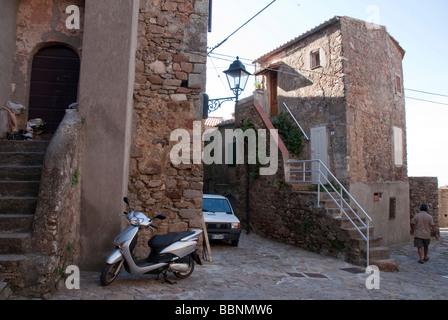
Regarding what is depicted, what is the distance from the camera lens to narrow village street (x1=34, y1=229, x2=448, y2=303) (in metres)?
4.12

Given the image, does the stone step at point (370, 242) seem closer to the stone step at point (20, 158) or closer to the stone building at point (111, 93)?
the stone building at point (111, 93)

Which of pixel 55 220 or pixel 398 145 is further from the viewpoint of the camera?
pixel 398 145

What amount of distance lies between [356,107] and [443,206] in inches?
468

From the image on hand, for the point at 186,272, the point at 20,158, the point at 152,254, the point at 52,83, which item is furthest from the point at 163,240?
the point at 52,83

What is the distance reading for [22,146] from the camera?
16.8 feet

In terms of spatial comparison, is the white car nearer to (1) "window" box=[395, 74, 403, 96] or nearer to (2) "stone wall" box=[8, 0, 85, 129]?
(2) "stone wall" box=[8, 0, 85, 129]

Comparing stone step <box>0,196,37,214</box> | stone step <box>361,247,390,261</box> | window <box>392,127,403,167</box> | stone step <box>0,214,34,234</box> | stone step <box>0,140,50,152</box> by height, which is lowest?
stone step <box>361,247,390,261</box>

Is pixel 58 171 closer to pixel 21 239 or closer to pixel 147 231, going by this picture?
pixel 21 239

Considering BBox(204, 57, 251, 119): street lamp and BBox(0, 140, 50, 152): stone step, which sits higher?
BBox(204, 57, 251, 119): street lamp

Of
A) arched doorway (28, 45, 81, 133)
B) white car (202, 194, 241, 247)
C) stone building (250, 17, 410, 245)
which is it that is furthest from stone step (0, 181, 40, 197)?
stone building (250, 17, 410, 245)

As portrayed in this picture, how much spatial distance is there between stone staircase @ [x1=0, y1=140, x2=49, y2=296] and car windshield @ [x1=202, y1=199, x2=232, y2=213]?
522 cm

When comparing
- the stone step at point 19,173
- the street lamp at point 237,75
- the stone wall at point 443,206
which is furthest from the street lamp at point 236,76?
the stone wall at point 443,206

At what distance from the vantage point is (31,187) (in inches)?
169

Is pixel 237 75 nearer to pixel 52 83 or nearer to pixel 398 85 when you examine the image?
pixel 52 83
